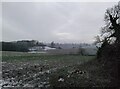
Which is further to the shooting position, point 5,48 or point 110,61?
point 5,48

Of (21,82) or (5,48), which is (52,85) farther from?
(5,48)

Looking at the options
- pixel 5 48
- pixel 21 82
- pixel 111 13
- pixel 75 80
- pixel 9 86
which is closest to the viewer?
pixel 75 80

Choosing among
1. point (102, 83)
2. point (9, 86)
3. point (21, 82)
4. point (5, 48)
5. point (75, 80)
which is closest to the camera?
point (102, 83)

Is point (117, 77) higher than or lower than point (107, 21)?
lower

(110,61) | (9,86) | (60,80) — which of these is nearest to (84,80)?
(60,80)

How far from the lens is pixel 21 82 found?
1368 cm

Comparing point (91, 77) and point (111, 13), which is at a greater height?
point (111, 13)

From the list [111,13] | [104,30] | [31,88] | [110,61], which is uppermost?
[111,13]

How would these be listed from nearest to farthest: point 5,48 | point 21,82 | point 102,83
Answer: point 102,83
point 21,82
point 5,48

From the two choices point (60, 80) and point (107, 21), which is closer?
point (60, 80)

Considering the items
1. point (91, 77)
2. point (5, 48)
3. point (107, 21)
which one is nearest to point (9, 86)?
point (91, 77)

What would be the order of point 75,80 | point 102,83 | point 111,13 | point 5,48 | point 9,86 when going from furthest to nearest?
1. point 5,48
2. point 111,13
3. point 9,86
4. point 75,80
5. point 102,83

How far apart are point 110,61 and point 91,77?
158 centimetres

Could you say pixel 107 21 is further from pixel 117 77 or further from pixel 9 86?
pixel 9 86
